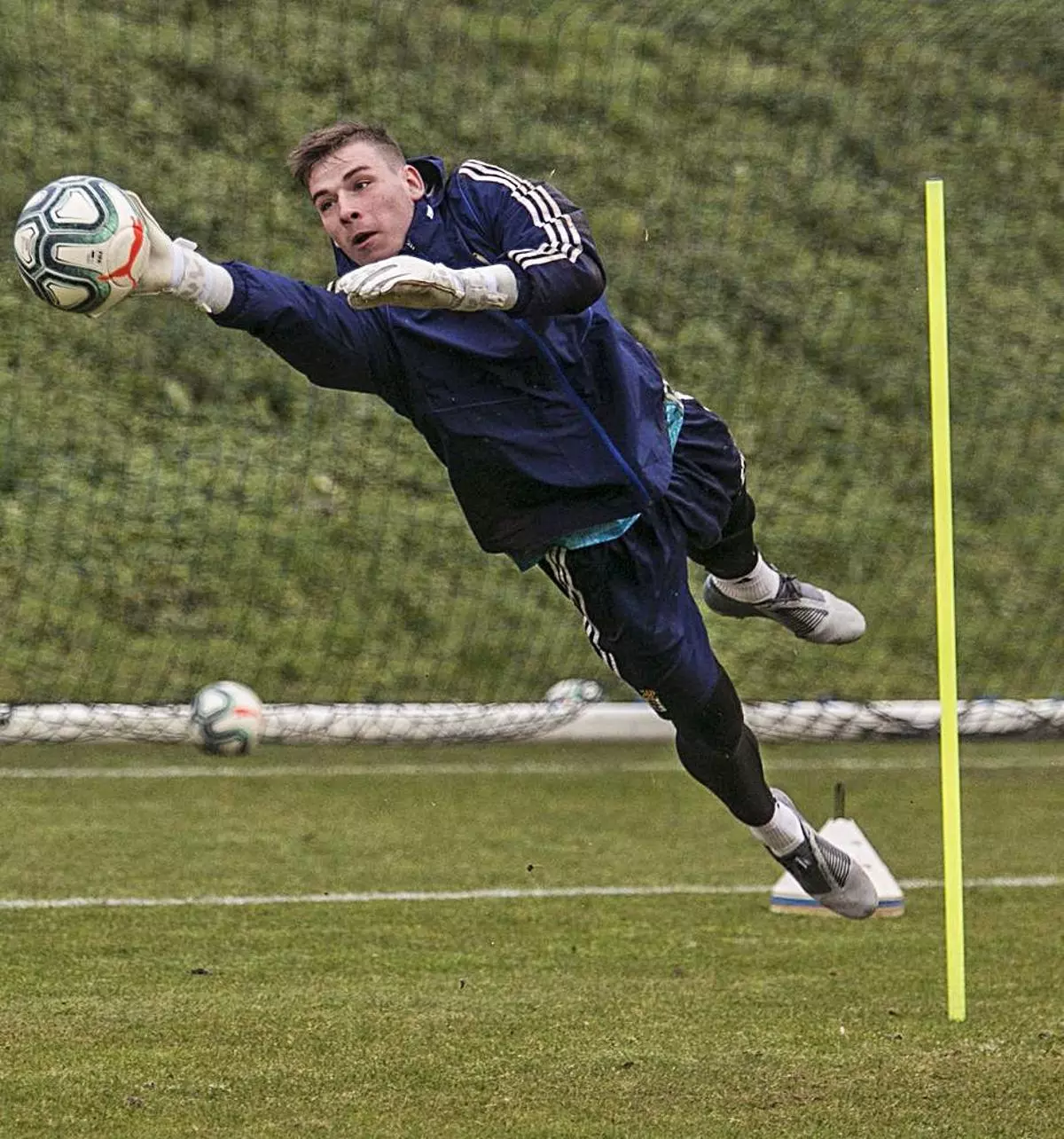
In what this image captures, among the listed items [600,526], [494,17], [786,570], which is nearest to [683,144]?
[494,17]

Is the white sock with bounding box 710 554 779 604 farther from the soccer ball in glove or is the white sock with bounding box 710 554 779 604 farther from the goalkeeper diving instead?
the soccer ball in glove

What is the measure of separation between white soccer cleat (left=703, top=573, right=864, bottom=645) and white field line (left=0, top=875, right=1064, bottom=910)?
1307 millimetres

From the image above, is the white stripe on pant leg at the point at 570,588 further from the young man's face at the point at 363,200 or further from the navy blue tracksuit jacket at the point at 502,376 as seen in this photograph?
the young man's face at the point at 363,200

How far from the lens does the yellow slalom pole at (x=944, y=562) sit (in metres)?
5.51

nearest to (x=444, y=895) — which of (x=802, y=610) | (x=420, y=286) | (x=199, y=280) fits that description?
(x=802, y=610)

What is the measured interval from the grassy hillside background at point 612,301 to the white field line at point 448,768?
101 cm

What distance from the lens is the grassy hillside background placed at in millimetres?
10844

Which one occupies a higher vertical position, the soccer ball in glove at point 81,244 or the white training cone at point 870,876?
the soccer ball in glove at point 81,244

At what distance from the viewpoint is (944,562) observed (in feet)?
18.4

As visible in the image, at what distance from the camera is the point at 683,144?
11.3 metres

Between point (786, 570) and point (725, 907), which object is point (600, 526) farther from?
point (786, 570)

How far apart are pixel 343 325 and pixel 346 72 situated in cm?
662

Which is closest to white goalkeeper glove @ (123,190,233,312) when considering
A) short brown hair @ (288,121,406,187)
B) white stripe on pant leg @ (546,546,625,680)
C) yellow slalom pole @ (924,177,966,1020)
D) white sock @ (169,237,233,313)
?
white sock @ (169,237,233,313)

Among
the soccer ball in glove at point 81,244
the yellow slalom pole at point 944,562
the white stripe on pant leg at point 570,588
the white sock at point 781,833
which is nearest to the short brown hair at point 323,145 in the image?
the soccer ball in glove at point 81,244
